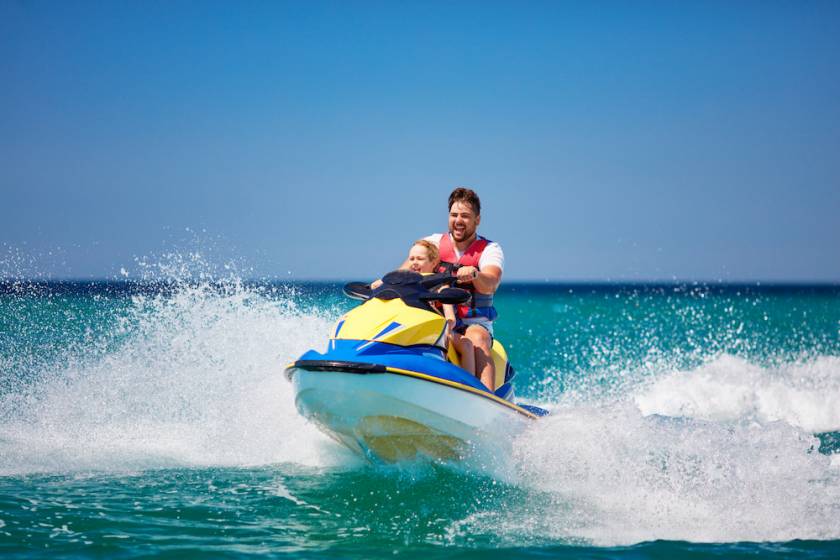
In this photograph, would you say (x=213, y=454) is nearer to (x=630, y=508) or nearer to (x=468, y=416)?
(x=468, y=416)

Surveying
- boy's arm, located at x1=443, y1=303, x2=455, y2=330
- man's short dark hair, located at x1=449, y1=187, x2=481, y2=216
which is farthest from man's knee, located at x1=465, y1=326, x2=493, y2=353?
man's short dark hair, located at x1=449, y1=187, x2=481, y2=216

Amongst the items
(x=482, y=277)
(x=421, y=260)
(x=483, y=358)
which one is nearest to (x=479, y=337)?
(x=483, y=358)

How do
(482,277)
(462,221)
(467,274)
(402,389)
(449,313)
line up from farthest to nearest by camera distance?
1. (462,221)
2. (449,313)
3. (482,277)
4. (467,274)
5. (402,389)

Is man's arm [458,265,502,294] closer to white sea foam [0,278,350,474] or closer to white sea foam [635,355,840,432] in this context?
white sea foam [0,278,350,474]

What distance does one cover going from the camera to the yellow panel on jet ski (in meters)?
5.19

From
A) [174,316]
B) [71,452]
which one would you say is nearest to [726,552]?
[71,452]

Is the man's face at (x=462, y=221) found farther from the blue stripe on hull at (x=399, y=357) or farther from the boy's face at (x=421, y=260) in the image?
the blue stripe on hull at (x=399, y=357)

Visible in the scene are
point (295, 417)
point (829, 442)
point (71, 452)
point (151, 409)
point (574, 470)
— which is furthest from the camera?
point (829, 442)

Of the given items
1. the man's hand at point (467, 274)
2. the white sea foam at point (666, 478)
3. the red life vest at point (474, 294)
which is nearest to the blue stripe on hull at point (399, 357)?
the man's hand at point (467, 274)

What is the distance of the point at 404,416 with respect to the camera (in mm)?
5066

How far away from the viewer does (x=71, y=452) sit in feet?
20.9

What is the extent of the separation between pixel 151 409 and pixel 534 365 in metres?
10.3

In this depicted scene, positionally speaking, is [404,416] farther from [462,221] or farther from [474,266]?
[462,221]

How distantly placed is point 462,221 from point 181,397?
3757 millimetres
